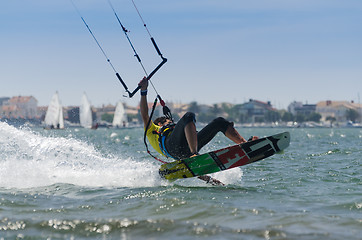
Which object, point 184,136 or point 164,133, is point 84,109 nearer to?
point 164,133

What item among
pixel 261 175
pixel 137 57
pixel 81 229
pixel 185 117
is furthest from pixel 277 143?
pixel 81 229

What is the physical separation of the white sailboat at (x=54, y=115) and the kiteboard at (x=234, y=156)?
74.9 m

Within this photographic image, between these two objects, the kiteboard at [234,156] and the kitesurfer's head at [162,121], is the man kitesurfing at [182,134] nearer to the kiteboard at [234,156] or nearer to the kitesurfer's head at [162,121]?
the kitesurfer's head at [162,121]

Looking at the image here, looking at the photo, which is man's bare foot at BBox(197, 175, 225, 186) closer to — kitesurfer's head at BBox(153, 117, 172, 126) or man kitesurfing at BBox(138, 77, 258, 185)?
man kitesurfing at BBox(138, 77, 258, 185)

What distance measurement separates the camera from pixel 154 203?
7301 millimetres

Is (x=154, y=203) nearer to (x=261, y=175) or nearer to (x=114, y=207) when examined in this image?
(x=114, y=207)

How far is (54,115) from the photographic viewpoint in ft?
286

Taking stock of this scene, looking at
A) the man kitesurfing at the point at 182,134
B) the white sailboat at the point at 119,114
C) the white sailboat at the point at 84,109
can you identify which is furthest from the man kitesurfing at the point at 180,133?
the white sailboat at the point at 119,114

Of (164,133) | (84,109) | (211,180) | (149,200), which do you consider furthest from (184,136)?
(84,109)

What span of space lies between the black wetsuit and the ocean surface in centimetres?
62

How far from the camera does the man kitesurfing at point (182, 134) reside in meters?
8.67

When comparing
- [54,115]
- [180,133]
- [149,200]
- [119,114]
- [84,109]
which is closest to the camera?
[149,200]

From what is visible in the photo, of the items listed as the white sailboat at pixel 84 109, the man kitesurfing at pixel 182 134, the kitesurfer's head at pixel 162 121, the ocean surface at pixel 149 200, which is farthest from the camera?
the white sailboat at pixel 84 109

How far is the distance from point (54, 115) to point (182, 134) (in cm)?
8130
